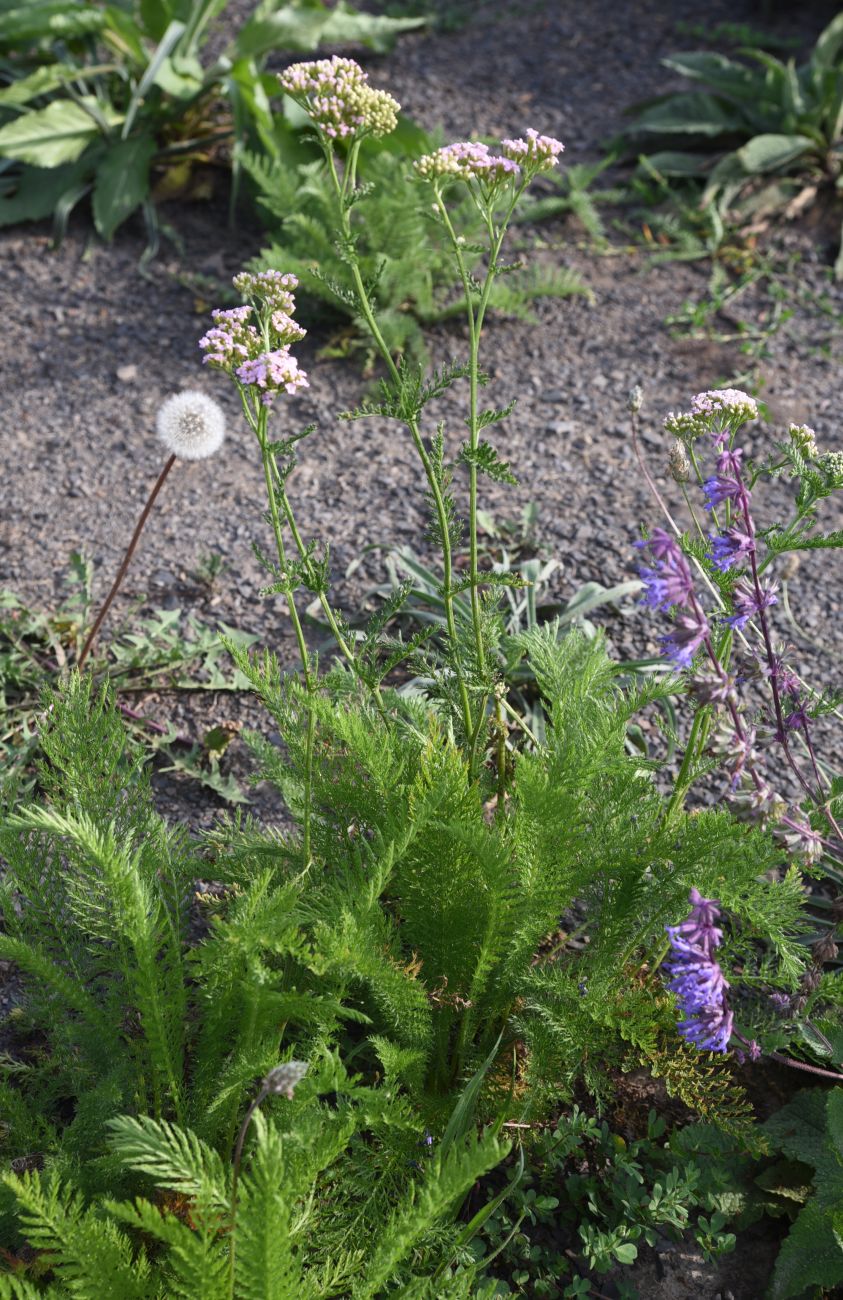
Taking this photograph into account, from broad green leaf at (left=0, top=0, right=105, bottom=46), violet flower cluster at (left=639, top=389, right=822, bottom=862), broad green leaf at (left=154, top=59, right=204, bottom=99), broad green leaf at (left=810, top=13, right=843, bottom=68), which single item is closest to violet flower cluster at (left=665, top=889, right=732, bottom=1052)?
violet flower cluster at (left=639, top=389, right=822, bottom=862)

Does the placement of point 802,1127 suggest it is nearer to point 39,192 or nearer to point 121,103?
point 39,192

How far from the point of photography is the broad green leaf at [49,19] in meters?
4.30

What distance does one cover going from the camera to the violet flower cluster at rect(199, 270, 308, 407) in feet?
5.09

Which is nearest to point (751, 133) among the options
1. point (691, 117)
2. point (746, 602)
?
point (691, 117)

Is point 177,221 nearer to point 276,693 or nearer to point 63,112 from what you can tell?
point 63,112

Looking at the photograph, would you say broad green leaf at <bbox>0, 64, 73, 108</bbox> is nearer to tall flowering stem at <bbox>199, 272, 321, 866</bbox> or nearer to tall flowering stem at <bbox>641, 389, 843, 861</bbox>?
tall flowering stem at <bbox>199, 272, 321, 866</bbox>

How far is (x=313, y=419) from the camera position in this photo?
370 cm

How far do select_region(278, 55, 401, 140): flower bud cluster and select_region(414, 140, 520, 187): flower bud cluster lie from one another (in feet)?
0.27

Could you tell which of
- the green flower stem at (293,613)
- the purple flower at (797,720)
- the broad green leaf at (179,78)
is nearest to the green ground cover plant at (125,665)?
the green flower stem at (293,613)

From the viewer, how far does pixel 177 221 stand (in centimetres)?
448

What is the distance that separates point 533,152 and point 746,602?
2.52 feet

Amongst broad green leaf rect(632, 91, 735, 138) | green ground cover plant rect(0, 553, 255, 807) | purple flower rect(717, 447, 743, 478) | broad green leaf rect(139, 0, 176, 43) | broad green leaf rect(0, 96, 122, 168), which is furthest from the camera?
broad green leaf rect(632, 91, 735, 138)

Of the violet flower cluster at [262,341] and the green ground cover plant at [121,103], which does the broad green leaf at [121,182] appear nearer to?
the green ground cover plant at [121,103]

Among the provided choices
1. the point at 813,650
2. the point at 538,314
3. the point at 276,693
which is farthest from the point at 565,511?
the point at 276,693
